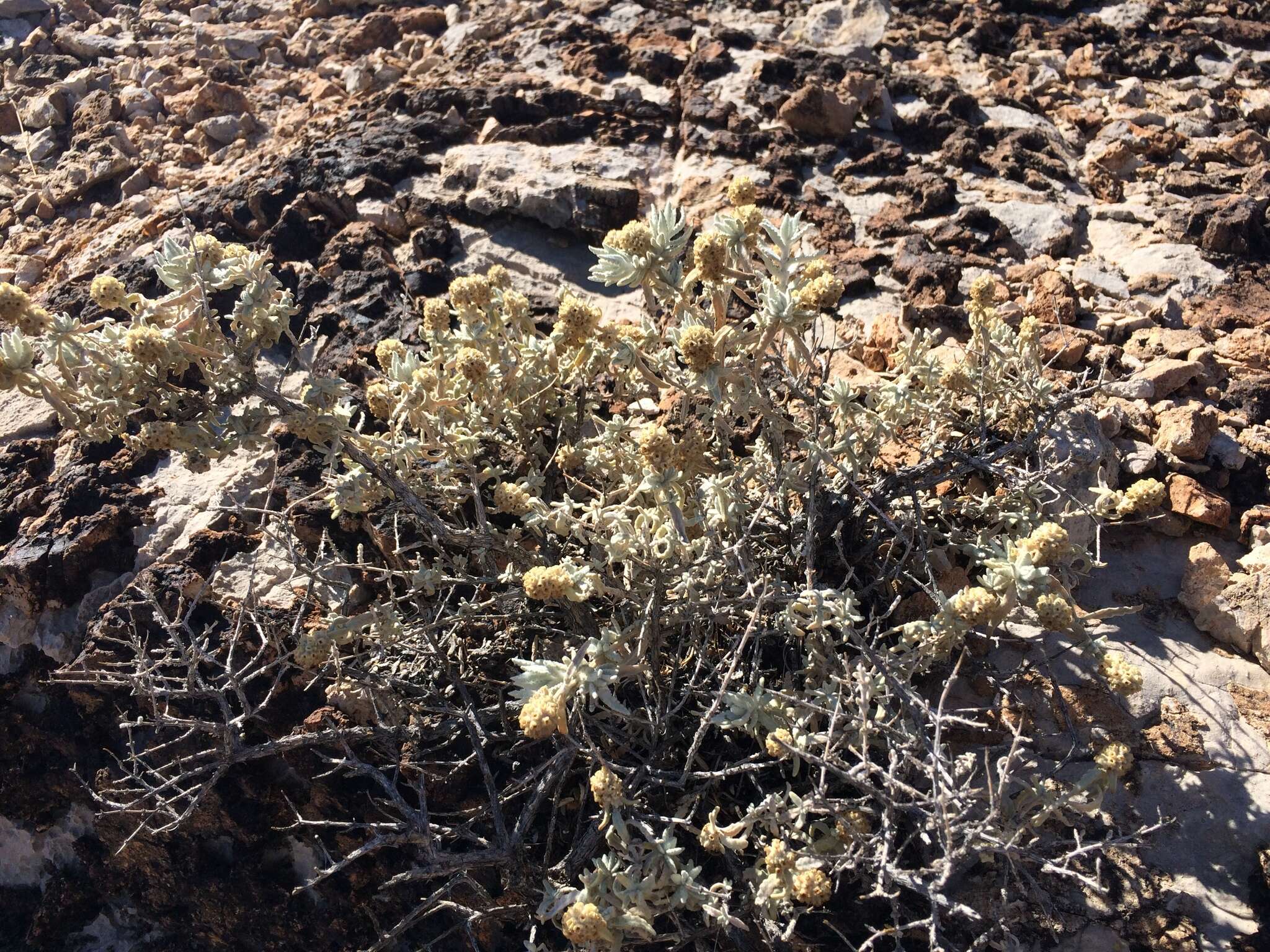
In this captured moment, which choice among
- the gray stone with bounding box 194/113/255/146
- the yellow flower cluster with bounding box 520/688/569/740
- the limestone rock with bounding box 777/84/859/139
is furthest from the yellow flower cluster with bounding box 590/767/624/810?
the gray stone with bounding box 194/113/255/146

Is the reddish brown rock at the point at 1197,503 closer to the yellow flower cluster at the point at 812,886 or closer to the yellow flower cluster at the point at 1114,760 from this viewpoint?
the yellow flower cluster at the point at 1114,760

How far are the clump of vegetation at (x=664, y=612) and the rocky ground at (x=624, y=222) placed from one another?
0.27 metres

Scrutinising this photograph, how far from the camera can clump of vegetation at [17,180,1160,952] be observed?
2.46 metres

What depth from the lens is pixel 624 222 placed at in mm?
4410

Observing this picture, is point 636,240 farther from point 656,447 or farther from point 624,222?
point 624,222

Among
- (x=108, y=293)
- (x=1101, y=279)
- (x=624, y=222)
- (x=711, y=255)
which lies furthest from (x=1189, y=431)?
(x=108, y=293)

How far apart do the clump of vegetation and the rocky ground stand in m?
0.27

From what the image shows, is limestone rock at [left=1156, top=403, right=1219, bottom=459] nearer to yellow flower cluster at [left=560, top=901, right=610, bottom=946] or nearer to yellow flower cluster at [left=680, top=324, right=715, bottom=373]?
yellow flower cluster at [left=680, top=324, right=715, bottom=373]

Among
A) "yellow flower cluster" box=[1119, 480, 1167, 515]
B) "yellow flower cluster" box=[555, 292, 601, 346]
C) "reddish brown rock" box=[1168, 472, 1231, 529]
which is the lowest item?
"reddish brown rock" box=[1168, 472, 1231, 529]

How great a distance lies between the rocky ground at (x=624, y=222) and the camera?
3053 millimetres

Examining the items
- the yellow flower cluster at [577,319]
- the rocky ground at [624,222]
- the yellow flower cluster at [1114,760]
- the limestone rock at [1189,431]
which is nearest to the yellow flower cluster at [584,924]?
the rocky ground at [624,222]

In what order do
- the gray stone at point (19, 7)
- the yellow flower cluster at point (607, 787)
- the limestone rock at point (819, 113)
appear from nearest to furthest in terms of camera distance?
1. the yellow flower cluster at point (607, 787)
2. the limestone rock at point (819, 113)
3. the gray stone at point (19, 7)

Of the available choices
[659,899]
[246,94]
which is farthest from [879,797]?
[246,94]

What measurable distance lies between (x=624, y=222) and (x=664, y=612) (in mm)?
2168
